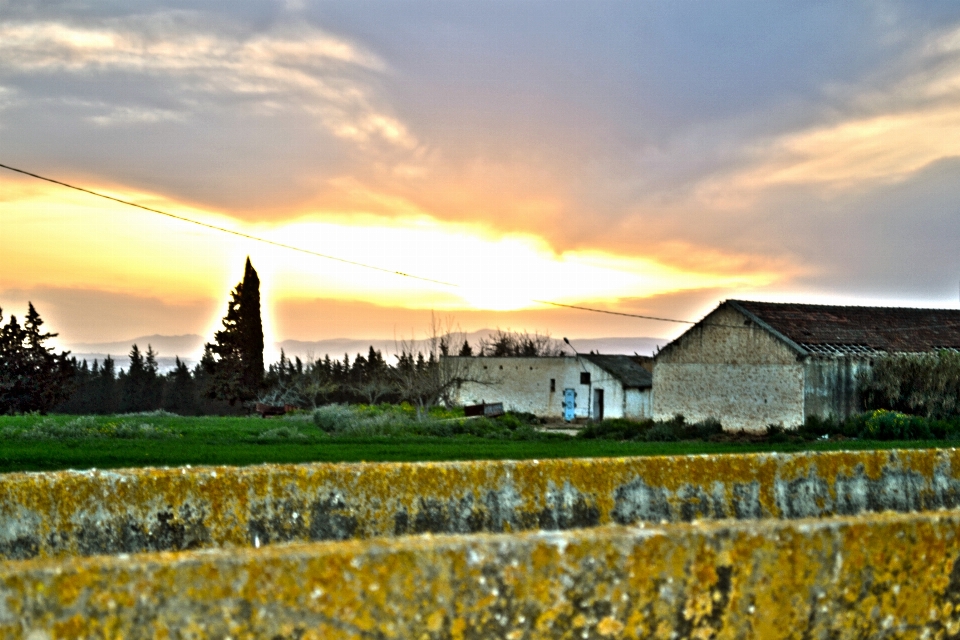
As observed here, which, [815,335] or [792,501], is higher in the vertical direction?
[815,335]

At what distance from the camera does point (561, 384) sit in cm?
4934

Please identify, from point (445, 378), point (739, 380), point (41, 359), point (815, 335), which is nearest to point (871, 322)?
point (815, 335)

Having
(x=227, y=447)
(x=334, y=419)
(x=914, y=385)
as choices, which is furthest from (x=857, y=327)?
(x=227, y=447)

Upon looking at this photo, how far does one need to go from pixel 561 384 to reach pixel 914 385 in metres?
21.3

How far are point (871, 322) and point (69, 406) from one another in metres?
58.8

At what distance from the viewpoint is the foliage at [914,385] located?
1212 inches

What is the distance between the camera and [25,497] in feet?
15.4

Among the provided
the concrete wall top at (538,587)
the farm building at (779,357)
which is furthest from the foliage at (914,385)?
the concrete wall top at (538,587)

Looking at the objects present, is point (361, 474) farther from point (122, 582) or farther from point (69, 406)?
point (69, 406)

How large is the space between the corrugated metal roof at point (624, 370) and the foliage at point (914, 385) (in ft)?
50.5

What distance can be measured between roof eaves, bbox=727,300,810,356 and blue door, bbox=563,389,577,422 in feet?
53.0

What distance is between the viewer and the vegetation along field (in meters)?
18.0

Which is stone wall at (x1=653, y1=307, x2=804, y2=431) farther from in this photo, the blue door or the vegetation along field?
the blue door

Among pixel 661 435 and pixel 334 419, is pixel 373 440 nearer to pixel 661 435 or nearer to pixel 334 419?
pixel 334 419
